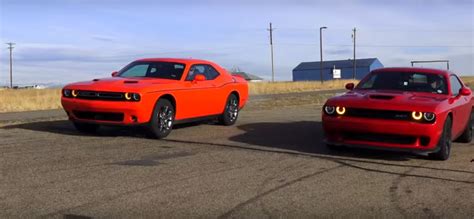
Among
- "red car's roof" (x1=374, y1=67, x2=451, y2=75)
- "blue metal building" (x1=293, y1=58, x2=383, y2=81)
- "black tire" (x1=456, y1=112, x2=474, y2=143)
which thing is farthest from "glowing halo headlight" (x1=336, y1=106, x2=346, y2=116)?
"blue metal building" (x1=293, y1=58, x2=383, y2=81)

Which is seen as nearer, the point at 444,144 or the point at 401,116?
the point at 401,116

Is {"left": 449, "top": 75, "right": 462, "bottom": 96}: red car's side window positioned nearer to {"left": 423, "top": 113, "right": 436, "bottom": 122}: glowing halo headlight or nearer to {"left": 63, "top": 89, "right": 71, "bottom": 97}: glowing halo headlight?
{"left": 423, "top": 113, "right": 436, "bottom": 122}: glowing halo headlight

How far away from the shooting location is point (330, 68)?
113 metres

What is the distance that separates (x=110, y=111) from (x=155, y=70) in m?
1.78

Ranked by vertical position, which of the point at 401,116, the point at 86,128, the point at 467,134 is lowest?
the point at 467,134

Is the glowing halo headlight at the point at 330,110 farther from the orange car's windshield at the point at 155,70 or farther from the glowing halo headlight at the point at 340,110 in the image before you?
the orange car's windshield at the point at 155,70

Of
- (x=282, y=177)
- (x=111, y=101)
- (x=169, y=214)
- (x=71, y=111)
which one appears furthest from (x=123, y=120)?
(x=169, y=214)

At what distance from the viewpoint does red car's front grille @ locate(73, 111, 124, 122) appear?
10.2 metres

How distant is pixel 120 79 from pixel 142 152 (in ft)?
8.07

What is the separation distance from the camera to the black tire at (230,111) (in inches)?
508

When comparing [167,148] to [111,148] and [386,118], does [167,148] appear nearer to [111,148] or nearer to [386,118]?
[111,148]

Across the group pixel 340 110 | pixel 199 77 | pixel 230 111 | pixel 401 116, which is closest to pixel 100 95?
pixel 199 77

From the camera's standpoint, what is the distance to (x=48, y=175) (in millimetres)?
7113

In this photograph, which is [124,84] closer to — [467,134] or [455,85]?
[455,85]
